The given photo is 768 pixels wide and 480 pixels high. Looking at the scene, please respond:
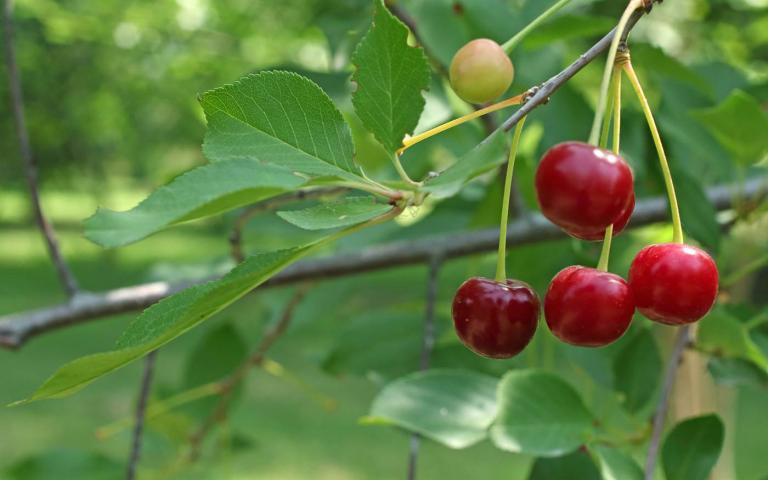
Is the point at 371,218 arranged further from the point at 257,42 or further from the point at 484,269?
the point at 257,42

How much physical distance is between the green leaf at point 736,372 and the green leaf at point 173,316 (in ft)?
2.61

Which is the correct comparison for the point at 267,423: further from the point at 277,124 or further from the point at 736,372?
the point at 277,124

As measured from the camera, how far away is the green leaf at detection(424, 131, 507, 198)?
0.45m

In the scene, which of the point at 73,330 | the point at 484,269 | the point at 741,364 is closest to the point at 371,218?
the point at 741,364

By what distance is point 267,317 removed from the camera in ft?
5.87

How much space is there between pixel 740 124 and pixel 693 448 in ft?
1.38

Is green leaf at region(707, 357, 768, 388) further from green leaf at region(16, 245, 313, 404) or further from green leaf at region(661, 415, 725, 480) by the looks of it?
green leaf at region(16, 245, 313, 404)

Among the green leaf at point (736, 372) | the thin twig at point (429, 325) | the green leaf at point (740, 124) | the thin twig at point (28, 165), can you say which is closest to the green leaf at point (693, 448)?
the green leaf at point (736, 372)

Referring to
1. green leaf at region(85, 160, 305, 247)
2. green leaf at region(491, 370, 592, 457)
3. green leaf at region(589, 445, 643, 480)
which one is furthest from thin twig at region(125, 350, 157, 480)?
green leaf at region(85, 160, 305, 247)

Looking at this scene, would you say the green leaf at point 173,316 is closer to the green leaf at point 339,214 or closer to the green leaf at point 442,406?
the green leaf at point 339,214

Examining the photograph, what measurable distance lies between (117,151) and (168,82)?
8527 millimetres

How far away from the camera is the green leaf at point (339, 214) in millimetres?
519

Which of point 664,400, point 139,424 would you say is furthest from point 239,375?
point 664,400

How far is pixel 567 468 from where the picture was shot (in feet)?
3.44
